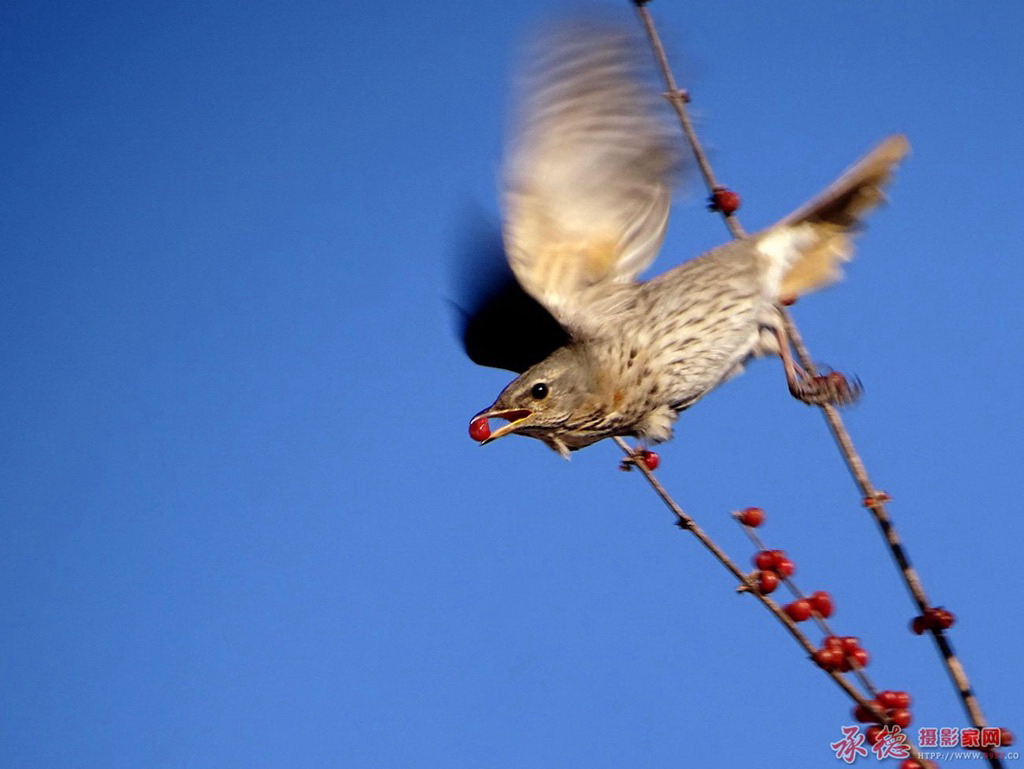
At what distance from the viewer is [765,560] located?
3.28 metres

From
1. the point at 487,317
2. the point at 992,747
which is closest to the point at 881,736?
the point at 992,747

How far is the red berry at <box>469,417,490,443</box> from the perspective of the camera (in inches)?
146

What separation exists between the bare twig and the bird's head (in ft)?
1.96

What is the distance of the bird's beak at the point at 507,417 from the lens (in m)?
3.75

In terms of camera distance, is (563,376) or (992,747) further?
(563,376)

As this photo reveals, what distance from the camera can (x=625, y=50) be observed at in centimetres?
397

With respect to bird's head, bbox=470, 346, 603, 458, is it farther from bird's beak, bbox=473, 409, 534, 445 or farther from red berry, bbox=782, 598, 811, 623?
red berry, bbox=782, 598, 811, 623

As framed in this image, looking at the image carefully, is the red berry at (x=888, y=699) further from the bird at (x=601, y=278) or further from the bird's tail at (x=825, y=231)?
the bird's tail at (x=825, y=231)

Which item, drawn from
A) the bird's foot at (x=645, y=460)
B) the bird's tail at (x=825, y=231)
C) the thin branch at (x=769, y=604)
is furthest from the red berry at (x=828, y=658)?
the bird's tail at (x=825, y=231)

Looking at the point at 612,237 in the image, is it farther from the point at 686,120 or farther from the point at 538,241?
the point at 686,120

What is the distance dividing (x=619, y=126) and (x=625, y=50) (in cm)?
24

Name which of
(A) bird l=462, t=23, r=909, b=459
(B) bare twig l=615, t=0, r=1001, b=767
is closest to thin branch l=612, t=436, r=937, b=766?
(B) bare twig l=615, t=0, r=1001, b=767

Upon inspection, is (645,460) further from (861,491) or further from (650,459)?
(861,491)

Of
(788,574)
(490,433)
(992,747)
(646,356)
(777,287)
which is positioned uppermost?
(777,287)
